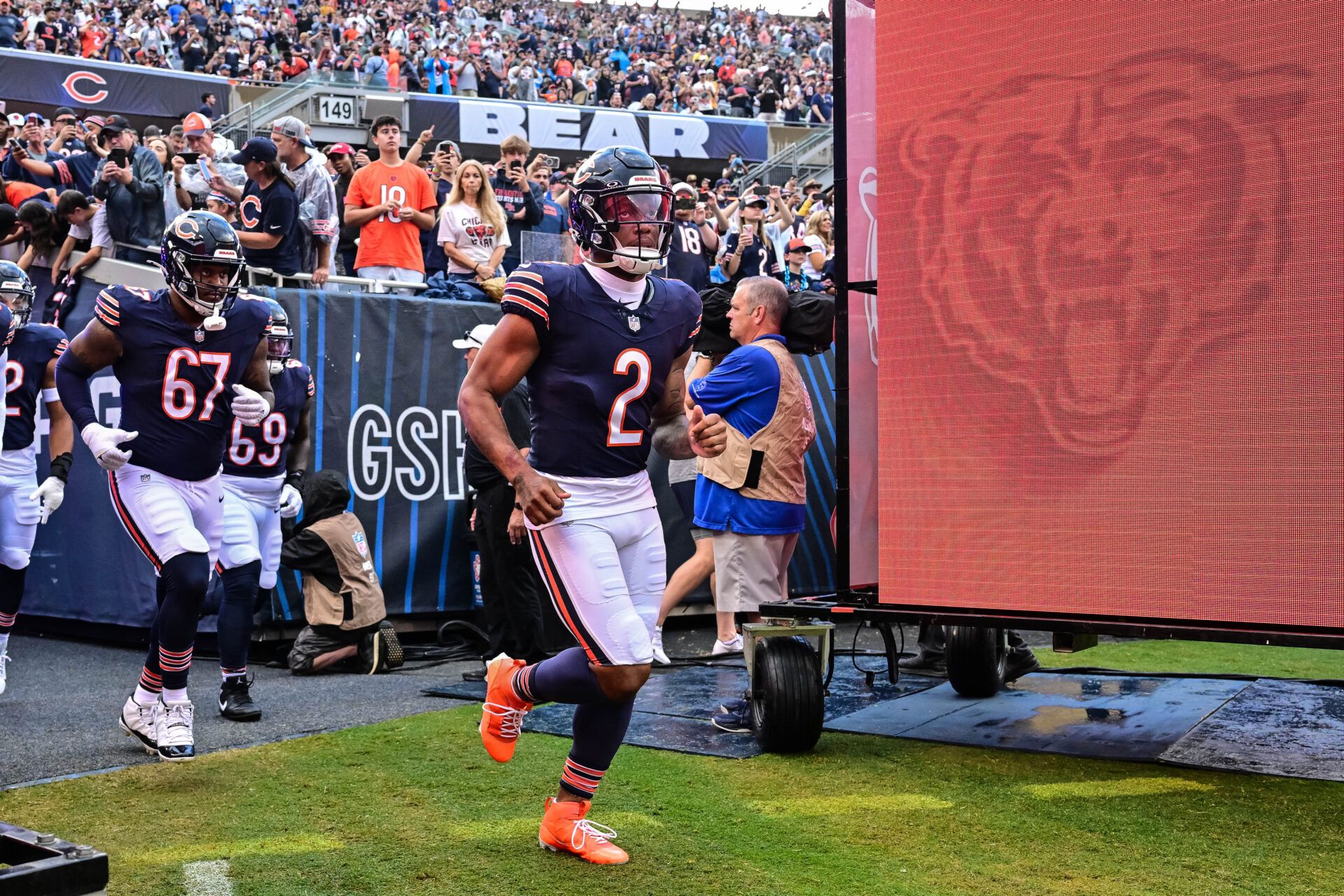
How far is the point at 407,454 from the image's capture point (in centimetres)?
885

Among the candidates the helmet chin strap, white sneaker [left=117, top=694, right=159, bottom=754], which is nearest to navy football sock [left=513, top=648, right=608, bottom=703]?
the helmet chin strap

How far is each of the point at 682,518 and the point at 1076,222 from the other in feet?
17.9

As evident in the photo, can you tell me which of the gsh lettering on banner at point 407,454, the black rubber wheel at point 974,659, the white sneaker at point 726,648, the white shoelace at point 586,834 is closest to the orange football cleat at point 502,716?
the white shoelace at point 586,834

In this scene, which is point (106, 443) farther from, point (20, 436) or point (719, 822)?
point (719, 822)

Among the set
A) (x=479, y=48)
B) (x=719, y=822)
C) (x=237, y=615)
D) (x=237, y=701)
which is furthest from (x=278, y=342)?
(x=479, y=48)

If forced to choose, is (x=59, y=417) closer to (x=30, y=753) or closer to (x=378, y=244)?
(x=30, y=753)

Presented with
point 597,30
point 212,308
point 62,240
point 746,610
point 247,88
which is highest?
point 597,30

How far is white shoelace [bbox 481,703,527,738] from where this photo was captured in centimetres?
442

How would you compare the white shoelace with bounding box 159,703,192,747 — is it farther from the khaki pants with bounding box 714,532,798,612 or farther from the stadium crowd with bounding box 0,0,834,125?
the stadium crowd with bounding box 0,0,834,125

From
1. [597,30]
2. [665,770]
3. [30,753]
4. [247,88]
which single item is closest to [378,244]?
[30,753]

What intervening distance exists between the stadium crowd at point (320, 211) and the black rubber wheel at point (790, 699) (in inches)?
147

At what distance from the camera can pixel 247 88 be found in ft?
80.7

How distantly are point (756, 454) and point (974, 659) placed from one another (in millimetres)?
1477

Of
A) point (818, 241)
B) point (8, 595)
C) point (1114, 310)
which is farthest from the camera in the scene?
point (818, 241)
